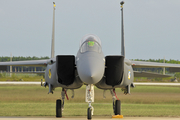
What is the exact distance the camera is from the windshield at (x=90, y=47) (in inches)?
352

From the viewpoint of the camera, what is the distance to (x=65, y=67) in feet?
30.4

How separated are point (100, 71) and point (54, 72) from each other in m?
2.39

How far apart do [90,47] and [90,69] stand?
1.21 meters

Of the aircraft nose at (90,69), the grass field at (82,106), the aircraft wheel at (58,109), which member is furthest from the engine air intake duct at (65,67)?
the grass field at (82,106)

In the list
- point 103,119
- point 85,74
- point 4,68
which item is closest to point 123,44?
point 103,119

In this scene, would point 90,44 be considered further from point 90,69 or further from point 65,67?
point 90,69

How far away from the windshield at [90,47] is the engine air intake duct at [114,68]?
523mm

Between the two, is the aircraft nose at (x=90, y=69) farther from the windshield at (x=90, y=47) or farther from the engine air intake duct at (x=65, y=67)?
the engine air intake duct at (x=65, y=67)

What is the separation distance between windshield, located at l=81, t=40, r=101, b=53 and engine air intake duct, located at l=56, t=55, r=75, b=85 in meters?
0.53

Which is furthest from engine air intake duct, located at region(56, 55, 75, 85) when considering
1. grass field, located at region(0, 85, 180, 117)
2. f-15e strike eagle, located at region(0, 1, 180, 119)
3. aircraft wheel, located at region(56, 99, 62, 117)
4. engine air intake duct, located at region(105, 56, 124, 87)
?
grass field, located at region(0, 85, 180, 117)

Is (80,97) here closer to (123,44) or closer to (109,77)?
(123,44)

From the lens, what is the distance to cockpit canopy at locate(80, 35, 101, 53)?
352 inches

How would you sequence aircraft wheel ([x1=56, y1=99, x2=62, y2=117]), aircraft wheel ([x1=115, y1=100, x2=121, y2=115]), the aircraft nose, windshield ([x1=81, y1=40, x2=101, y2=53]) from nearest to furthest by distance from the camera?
the aircraft nose, windshield ([x1=81, y1=40, x2=101, y2=53]), aircraft wheel ([x1=56, y1=99, x2=62, y2=117]), aircraft wheel ([x1=115, y1=100, x2=121, y2=115])

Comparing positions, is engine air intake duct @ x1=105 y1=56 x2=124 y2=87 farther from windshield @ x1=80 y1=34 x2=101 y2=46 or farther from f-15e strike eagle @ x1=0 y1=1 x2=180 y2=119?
windshield @ x1=80 y1=34 x2=101 y2=46
